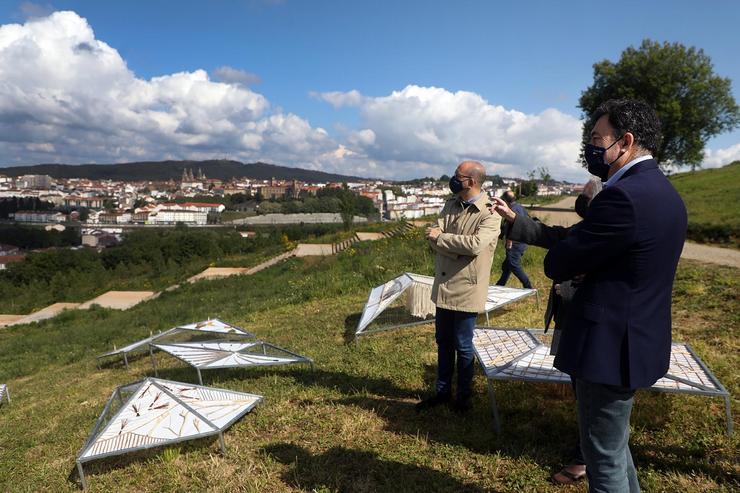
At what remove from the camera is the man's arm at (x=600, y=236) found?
5.84 ft

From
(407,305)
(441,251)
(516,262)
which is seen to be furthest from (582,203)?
(516,262)

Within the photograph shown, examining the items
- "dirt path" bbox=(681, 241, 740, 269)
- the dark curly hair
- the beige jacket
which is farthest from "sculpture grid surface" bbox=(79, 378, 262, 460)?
"dirt path" bbox=(681, 241, 740, 269)

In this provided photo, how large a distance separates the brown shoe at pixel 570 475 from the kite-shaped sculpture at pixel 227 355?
9.44 ft

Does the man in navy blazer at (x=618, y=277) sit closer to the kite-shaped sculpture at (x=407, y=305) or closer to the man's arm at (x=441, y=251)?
the man's arm at (x=441, y=251)

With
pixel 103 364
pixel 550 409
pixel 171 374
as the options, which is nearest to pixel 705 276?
pixel 550 409

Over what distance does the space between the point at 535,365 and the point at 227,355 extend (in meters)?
3.31

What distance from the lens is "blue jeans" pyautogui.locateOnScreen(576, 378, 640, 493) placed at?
6.51 feet

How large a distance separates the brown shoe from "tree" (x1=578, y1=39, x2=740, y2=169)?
28023 mm

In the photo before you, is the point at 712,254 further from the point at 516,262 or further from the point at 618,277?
the point at 618,277

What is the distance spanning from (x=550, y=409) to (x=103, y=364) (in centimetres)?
745

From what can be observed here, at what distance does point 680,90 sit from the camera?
28.5 m

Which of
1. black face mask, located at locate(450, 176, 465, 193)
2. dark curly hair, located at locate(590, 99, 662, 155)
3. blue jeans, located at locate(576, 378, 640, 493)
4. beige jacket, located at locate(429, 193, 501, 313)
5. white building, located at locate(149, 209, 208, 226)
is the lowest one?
white building, located at locate(149, 209, 208, 226)

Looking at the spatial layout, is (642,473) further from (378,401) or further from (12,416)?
(12,416)

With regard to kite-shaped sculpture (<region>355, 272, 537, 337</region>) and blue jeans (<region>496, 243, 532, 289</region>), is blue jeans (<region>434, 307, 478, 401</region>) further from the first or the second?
blue jeans (<region>496, 243, 532, 289</region>)
